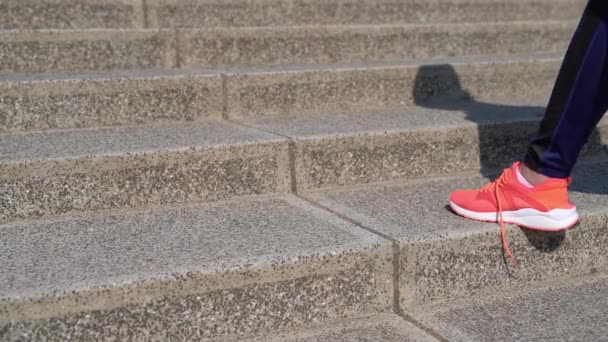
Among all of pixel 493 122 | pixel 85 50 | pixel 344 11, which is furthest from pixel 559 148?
pixel 344 11

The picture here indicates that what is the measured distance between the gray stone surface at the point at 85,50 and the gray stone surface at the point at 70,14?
295 mm

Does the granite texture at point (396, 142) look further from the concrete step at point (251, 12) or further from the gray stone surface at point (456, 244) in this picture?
the concrete step at point (251, 12)

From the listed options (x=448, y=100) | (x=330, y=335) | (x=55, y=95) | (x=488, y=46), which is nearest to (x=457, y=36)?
(x=488, y=46)

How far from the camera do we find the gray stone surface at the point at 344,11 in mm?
3746

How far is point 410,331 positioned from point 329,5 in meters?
2.56

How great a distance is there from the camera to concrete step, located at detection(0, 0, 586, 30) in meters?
3.43

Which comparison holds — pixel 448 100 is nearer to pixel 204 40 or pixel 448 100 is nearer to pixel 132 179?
pixel 204 40

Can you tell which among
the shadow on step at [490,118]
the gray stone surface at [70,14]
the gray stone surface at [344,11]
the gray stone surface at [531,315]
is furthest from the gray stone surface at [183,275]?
the gray stone surface at [344,11]

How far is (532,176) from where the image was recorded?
222 centimetres

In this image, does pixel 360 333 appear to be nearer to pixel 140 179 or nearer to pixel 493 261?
pixel 493 261

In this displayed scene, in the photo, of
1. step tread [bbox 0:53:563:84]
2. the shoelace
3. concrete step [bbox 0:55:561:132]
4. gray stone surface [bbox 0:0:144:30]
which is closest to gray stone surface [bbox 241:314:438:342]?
the shoelace

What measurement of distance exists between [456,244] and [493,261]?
0.17 metres

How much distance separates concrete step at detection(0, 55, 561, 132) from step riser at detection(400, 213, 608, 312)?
1.18 metres

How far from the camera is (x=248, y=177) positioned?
250 centimetres
